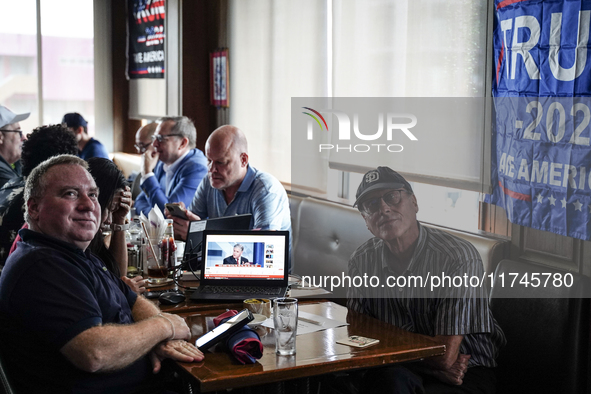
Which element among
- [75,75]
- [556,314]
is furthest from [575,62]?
[75,75]

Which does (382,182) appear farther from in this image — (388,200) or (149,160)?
(149,160)

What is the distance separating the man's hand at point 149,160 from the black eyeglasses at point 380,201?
260 centimetres

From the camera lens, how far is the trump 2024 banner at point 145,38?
6.07m

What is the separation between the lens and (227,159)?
331 centimetres

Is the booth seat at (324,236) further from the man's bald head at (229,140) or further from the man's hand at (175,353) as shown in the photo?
the man's hand at (175,353)

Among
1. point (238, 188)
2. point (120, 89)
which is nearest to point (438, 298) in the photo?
point (238, 188)

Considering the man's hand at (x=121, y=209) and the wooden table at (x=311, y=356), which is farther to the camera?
the man's hand at (x=121, y=209)

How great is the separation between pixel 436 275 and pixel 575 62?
3.04 ft

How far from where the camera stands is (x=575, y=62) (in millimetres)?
2172

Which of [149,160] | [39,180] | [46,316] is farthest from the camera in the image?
[149,160]

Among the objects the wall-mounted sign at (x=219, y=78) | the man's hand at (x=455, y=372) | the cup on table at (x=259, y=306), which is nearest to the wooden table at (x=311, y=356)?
the cup on table at (x=259, y=306)

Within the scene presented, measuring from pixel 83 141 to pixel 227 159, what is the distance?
8.86 ft

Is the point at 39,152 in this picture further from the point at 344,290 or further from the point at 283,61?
the point at 283,61

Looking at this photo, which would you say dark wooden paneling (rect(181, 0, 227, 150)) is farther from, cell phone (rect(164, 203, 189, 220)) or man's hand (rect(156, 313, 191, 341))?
man's hand (rect(156, 313, 191, 341))
